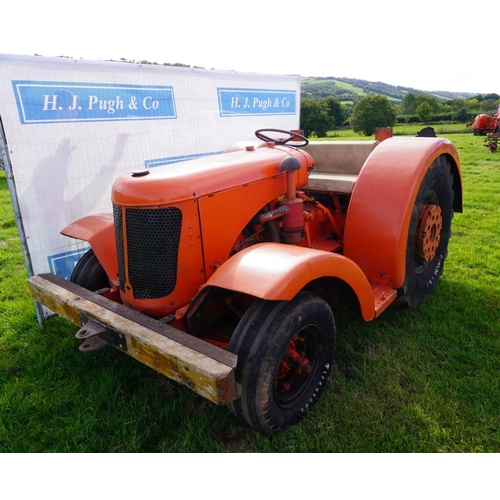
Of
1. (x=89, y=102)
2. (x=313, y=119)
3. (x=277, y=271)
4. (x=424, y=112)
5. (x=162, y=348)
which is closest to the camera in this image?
(x=162, y=348)

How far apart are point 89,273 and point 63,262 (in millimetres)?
830

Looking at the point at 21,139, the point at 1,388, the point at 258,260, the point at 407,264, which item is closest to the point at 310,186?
the point at 407,264

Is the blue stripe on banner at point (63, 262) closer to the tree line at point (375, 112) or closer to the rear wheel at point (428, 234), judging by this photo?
the rear wheel at point (428, 234)

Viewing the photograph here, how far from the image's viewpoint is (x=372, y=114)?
36.6m

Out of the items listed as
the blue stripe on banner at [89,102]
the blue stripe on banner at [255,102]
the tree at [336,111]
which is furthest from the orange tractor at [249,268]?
the tree at [336,111]

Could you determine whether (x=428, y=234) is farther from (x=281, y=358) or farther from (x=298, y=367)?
(x=281, y=358)

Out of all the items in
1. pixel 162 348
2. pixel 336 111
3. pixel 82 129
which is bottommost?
pixel 336 111

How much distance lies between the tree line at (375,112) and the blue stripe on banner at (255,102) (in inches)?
994

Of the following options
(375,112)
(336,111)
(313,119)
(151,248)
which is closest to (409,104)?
(336,111)

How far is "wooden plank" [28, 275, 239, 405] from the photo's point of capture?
6.17 ft

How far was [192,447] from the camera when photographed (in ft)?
7.62

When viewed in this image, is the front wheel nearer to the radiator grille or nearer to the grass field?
the grass field

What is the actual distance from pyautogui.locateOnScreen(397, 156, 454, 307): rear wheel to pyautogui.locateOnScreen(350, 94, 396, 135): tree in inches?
1319

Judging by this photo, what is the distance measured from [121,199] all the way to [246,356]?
3.90 ft
